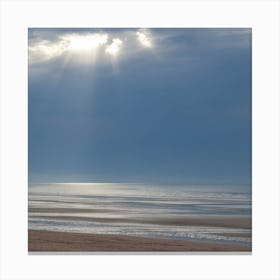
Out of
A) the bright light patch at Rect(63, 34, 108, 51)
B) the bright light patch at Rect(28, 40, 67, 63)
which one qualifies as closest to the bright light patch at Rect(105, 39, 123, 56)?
the bright light patch at Rect(63, 34, 108, 51)

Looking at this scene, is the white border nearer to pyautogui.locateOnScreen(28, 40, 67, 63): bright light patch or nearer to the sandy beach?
the sandy beach

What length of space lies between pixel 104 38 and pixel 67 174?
1539mm

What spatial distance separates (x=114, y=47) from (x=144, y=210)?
6.93 ft

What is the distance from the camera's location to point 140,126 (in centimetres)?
598

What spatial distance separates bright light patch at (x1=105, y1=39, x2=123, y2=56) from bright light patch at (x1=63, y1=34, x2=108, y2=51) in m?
0.12

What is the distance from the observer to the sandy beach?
17.4 ft

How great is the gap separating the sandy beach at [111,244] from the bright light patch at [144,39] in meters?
2.12
